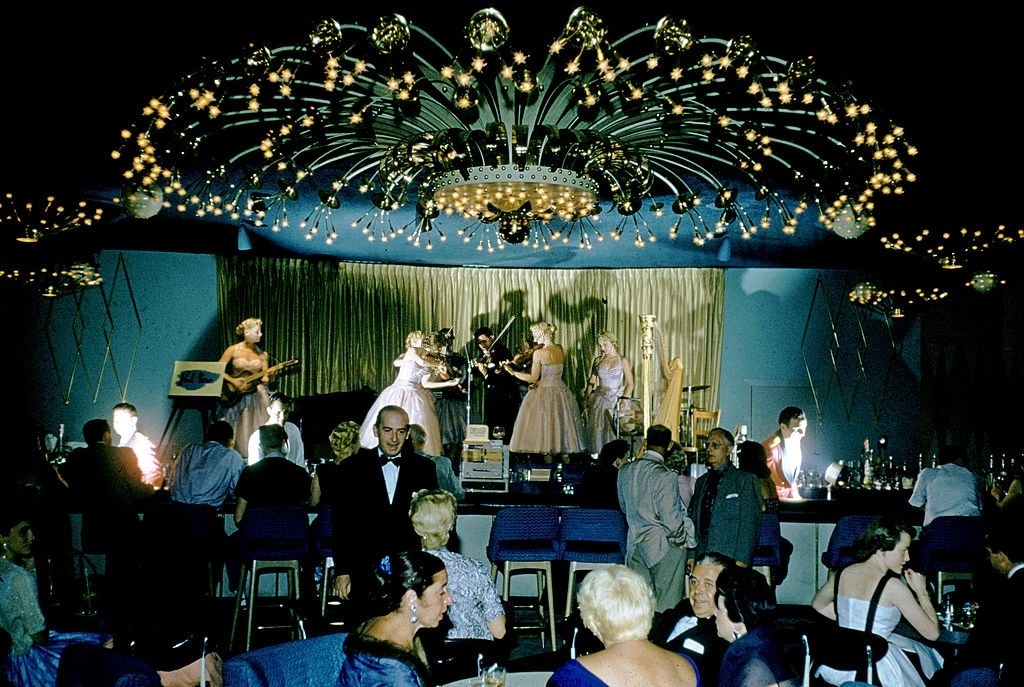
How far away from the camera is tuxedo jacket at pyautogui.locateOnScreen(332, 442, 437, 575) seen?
4.93 metres

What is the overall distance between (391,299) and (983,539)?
1017 centimetres

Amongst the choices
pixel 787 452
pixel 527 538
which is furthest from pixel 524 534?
pixel 787 452

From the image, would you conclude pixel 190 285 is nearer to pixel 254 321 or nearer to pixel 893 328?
pixel 254 321

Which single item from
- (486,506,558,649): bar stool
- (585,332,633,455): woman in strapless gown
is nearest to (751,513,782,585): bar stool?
(486,506,558,649): bar stool

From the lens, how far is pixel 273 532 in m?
6.71

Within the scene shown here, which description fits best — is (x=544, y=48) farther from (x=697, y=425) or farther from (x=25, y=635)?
(x=697, y=425)

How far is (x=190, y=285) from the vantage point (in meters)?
14.4

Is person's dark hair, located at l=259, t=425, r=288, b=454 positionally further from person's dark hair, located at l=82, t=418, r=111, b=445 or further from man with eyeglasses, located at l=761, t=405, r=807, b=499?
man with eyeglasses, located at l=761, t=405, r=807, b=499

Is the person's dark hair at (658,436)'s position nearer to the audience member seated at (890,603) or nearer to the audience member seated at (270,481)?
the audience member seated at (890,603)

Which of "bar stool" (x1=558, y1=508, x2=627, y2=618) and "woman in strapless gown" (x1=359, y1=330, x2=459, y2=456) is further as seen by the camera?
"woman in strapless gown" (x1=359, y1=330, x2=459, y2=456)

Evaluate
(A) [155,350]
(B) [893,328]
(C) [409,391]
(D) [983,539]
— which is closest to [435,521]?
(D) [983,539]

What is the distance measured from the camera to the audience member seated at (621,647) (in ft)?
9.13

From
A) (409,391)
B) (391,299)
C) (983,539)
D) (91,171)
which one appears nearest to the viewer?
(983,539)

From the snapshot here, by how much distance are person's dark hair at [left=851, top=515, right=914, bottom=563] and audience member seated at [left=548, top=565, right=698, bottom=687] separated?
1.69 m
